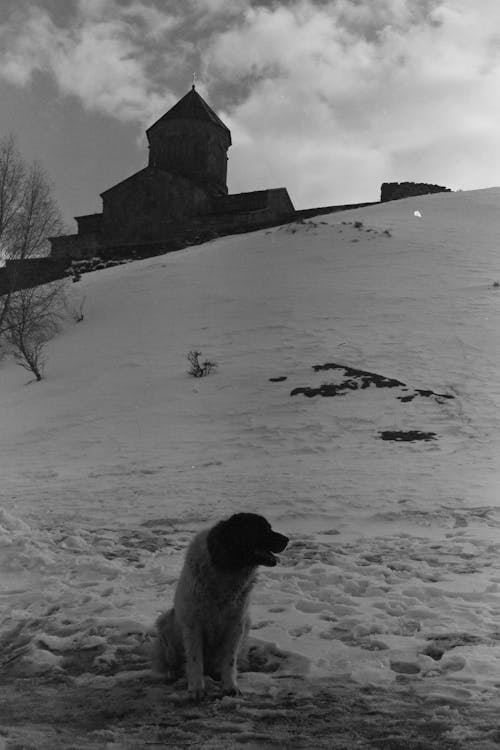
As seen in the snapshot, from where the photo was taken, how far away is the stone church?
40.2 metres

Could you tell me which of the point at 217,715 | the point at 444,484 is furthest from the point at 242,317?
the point at 217,715

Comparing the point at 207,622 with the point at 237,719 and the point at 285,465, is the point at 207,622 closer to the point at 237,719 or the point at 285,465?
the point at 237,719

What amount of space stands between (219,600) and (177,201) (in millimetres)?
39684

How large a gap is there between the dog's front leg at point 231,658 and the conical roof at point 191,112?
4482 centimetres

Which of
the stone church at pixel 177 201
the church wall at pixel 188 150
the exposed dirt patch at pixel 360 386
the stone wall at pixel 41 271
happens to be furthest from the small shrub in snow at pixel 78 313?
the church wall at pixel 188 150

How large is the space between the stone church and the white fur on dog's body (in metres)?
35.5

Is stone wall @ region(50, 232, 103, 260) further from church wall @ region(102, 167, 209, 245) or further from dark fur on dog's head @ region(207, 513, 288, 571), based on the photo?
dark fur on dog's head @ region(207, 513, 288, 571)

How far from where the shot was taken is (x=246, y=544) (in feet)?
12.9

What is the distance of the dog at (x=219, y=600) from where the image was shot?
393 centimetres

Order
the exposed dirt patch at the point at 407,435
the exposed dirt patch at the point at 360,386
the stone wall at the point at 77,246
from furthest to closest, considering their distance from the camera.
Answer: the stone wall at the point at 77,246
the exposed dirt patch at the point at 360,386
the exposed dirt patch at the point at 407,435

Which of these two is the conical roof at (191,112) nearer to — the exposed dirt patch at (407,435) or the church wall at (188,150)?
the church wall at (188,150)

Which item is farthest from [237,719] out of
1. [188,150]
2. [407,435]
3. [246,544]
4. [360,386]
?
[188,150]

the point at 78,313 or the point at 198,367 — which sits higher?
the point at 78,313

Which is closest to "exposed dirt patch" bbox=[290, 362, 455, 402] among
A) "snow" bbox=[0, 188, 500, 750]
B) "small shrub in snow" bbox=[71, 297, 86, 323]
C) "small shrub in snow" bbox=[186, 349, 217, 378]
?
"snow" bbox=[0, 188, 500, 750]
